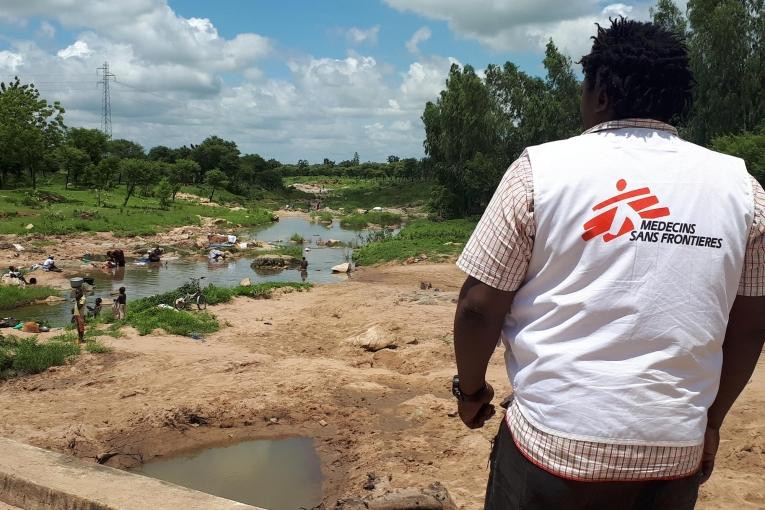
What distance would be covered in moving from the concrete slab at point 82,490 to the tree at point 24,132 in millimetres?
43947

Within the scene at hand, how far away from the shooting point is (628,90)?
1.60 m

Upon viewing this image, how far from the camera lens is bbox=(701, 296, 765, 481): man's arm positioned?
1.61m

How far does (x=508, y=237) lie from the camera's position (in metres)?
1.51

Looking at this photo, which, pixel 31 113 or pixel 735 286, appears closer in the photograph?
pixel 735 286

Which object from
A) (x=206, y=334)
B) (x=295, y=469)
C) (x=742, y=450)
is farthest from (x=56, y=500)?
(x=206, y=334)

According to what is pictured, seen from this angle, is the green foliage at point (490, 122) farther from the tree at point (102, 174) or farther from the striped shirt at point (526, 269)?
the striped shirt at point (526, 269)

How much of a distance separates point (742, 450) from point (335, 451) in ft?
13.7

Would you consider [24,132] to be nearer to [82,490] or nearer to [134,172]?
[134,172]

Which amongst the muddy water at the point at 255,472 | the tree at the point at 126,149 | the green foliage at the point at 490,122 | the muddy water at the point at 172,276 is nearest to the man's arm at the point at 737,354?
the muddy water at the point at 255,472

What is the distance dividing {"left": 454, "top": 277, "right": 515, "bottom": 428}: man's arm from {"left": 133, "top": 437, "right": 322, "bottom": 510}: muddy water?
15.8 feet

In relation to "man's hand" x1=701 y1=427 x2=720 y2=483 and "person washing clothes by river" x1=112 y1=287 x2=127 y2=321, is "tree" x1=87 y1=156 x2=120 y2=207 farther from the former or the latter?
"man's hand" x1=701 y1=427 x2=720 y2=483

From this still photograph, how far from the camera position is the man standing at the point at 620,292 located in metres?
1.41

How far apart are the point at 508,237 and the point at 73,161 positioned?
2023 inches

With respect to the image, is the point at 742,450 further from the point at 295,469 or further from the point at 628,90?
the point at 628,90
